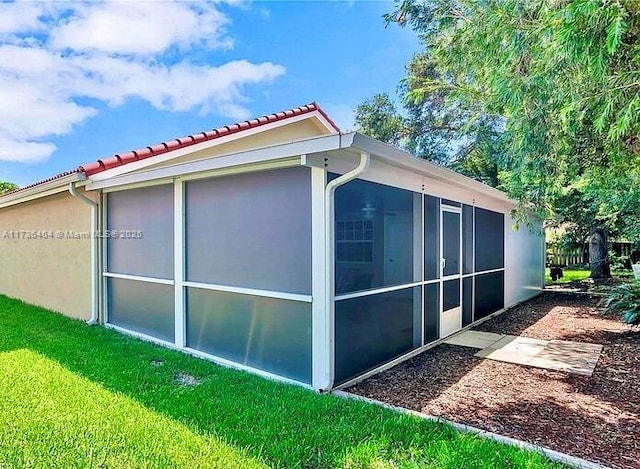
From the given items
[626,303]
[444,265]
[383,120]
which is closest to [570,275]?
[383,120]

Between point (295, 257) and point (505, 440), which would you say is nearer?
point (505, 440)

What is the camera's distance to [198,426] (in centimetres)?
390

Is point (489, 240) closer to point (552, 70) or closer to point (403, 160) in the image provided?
point (403, 160)

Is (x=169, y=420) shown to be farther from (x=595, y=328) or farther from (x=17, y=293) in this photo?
(x=17, y=293)

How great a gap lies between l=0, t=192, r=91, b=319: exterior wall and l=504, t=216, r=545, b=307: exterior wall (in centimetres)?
1023

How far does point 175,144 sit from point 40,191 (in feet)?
12.2

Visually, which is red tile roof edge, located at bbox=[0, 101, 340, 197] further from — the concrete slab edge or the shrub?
the shrub

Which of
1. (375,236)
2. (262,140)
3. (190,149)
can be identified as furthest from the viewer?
(262,140)

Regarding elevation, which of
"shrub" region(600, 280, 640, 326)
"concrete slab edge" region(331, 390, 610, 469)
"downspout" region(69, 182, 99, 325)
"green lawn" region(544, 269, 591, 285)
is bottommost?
"green lawn" region(544, 269, 591, 285)

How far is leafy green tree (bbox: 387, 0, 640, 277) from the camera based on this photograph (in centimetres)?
311

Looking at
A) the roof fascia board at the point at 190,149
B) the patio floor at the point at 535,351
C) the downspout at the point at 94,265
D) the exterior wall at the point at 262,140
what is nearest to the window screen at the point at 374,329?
the patio floor at the point at 535,351

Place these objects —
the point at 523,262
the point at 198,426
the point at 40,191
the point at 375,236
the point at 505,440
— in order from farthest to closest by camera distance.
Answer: the point at 523,262
the point at 40,191
the point at 375,236
the point at 198,426
the point at 505,440

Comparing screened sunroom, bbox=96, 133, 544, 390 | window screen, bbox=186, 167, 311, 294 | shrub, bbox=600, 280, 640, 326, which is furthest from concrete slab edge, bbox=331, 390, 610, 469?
shrub, bbox=600, 280, 640, 326

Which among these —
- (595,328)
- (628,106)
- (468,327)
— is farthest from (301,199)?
(595,328)
